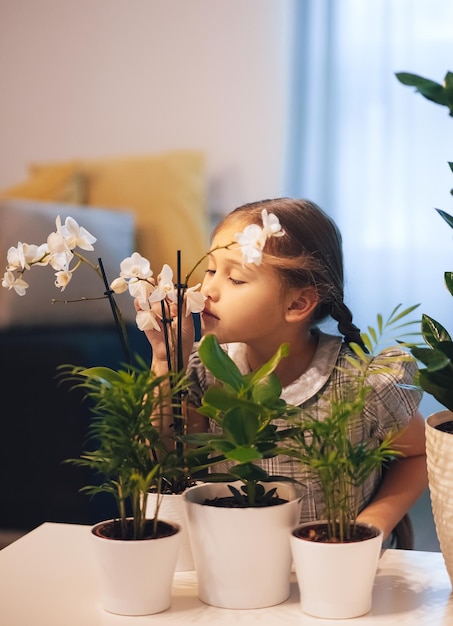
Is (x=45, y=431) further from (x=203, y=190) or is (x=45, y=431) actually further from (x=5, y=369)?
(x=203, y=190)

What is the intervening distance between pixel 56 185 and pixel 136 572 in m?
2.21

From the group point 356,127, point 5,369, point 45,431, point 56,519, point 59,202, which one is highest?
point 356,127

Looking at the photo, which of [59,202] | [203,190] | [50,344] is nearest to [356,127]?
[203,190]

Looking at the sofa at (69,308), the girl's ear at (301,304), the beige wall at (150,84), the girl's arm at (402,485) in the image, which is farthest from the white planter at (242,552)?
the beige wall at (150,84)

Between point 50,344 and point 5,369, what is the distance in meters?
0.14

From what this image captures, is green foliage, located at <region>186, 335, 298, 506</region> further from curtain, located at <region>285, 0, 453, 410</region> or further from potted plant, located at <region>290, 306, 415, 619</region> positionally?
curtain, located at <region>285, 0, 453, 410</region>

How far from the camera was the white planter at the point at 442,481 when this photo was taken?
0.81 metres

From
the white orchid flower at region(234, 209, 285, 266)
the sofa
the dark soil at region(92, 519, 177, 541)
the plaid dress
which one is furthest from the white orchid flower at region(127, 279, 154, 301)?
the sofa

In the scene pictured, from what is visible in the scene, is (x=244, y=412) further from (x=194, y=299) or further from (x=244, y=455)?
(x=194, y=299)

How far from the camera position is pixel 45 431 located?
86.4 inches

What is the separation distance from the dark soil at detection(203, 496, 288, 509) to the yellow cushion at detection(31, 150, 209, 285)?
1.90 metres

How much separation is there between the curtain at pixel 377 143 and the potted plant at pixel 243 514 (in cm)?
188

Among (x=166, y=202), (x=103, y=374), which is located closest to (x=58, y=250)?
(x=103, y=374)

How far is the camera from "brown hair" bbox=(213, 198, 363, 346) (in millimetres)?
1252
